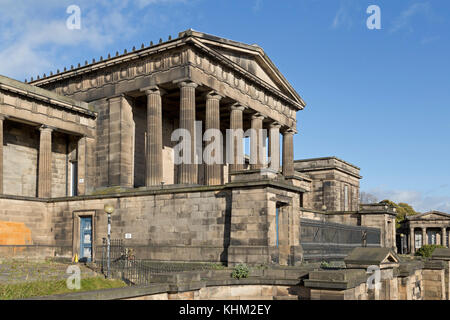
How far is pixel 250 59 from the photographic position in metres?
38.8

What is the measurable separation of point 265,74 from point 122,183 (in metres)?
15.6

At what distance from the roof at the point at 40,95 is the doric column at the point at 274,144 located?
15.7 meters

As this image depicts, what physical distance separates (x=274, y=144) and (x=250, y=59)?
8.42 meters

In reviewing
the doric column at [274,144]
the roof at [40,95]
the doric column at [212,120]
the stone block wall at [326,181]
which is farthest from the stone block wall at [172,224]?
the stone block wall at [326,181]

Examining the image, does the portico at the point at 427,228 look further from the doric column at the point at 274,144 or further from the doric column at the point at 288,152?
the doric column at the point at 274,144

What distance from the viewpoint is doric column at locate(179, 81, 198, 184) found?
30.8 metres

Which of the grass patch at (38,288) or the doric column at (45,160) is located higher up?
the doric column at (45,160)

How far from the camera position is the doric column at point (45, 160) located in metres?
32.1

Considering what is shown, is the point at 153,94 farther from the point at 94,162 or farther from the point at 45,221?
the point at 45,221

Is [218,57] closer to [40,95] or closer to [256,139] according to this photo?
[256,139]

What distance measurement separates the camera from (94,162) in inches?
1382

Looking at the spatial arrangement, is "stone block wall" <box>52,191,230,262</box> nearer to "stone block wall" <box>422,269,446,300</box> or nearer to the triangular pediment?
"stone block wall" <box>422,269,446,300</box>

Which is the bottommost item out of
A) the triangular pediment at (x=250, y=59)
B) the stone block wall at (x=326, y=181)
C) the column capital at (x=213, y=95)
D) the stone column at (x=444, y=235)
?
the stone column at (x=444, y=235)
